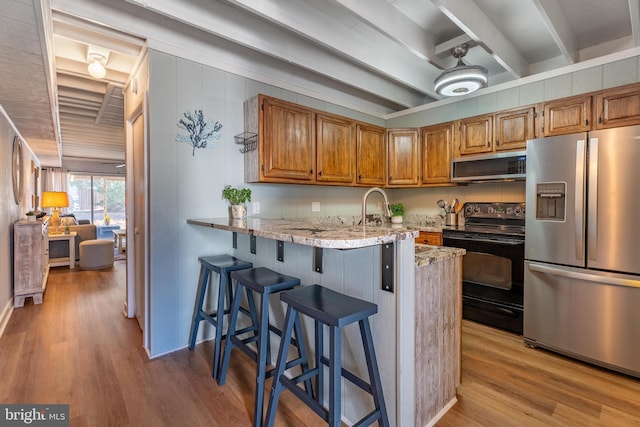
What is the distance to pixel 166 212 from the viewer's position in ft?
A: 7.85

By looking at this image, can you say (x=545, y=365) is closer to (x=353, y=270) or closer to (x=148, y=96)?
(x=353, y=270)

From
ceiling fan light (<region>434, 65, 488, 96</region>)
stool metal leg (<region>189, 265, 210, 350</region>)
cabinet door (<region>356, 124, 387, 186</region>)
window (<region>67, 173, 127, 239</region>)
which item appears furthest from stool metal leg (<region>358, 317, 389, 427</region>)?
window (<region>67, 173, 127, 239</region>)

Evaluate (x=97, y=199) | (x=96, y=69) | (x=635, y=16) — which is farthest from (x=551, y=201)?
(x=97, y=199)

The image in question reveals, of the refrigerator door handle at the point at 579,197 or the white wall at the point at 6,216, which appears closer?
the refrigerator door handle at the point at 579,197

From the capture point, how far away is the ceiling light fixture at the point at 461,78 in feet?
7.77

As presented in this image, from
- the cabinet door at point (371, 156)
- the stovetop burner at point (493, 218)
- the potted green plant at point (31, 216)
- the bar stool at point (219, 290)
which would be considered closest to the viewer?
the bar stool at point (219, 290)

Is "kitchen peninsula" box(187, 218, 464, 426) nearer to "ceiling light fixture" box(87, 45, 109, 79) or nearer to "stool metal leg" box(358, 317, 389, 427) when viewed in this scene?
"stool metal leg" box(358, 317, 389, 427)

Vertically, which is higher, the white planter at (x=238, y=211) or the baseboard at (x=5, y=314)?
the white planter at (x=238, y=211)

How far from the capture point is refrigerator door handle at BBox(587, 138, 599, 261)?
2170 millimetres

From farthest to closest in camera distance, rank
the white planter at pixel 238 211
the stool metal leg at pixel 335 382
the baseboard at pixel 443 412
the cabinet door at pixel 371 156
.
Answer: the cabinet door at pixel 371 156, the white planter at pixel 238 211, the baseboard at pixel 443 412, the stool metal leg at pixel 335 382

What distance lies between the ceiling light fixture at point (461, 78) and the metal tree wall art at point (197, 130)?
77.4 inches

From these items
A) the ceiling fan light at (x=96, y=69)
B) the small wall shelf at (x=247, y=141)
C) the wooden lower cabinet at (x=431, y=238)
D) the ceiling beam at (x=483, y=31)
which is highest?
the ceiling beam at (x=483, y=31)

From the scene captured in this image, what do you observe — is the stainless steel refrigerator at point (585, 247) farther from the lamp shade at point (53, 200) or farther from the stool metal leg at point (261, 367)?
the lamp shade at point (53, 200)

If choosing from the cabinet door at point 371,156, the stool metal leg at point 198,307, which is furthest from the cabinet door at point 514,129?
the stool metal leg at point 198,307
